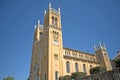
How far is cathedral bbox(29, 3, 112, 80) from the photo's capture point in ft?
120

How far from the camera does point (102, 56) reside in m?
51.8

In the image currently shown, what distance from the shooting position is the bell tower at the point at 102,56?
50119 millimetres

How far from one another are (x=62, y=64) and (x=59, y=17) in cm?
Result: 1777

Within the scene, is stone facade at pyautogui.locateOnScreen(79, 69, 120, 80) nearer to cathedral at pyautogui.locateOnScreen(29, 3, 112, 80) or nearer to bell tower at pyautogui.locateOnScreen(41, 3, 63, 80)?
bell tower at pyautogui.locateOnScreen(41, 3, 63, 80)

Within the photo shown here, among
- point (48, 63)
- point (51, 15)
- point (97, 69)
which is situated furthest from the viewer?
point (51, 15)

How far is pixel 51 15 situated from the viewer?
148 ft

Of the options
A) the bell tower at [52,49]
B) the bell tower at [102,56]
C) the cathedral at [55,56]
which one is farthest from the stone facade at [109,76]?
the bell tower at [102,56]

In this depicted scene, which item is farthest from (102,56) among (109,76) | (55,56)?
(109,76)

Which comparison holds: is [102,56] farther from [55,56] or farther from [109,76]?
[109,76]

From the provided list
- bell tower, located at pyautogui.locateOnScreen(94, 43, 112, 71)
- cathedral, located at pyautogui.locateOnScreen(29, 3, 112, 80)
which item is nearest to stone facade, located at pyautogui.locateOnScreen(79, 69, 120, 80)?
cathedral, located at pyautogui.locateOnScreen(29, 3, 112, 80)

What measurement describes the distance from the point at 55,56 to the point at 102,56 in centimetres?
2267

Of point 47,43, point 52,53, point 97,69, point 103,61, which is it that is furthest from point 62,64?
point 103,61

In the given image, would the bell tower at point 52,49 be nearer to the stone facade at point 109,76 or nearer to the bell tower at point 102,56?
the stone facade at point 109,76

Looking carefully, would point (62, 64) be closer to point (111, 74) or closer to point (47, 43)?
point (47, 43)
